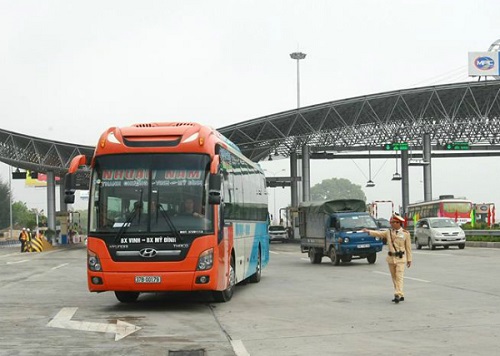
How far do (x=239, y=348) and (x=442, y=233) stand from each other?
108 feet

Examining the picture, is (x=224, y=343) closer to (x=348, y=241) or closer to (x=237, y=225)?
(x=237, y=225)

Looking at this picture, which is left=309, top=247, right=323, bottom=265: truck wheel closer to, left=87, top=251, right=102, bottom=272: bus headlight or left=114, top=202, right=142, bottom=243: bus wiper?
left=114, top=202, right=142, bottom=243: bus wiper

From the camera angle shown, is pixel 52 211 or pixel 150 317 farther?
pixel 52 211

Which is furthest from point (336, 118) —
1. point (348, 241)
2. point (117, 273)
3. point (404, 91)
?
point (117, 273)

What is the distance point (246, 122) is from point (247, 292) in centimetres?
4730

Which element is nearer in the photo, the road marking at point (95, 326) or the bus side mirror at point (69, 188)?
the road marking at point (95, 326)

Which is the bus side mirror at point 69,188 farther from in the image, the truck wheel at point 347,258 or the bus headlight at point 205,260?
the truck wheel at point 347,258

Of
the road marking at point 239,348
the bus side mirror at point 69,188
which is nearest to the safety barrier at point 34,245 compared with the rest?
the bus side mirror at point 69,188

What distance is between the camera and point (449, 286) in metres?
18.6

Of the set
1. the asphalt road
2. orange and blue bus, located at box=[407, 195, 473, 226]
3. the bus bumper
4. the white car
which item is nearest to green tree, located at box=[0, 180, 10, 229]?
orange and blue bus, located at box=[407, 195, 473, 226]

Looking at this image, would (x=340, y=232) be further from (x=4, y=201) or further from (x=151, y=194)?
(x=4, y=201)

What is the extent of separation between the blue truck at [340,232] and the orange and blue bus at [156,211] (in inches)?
511

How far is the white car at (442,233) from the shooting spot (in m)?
41.2

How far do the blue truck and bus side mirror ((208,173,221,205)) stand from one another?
529 inches
